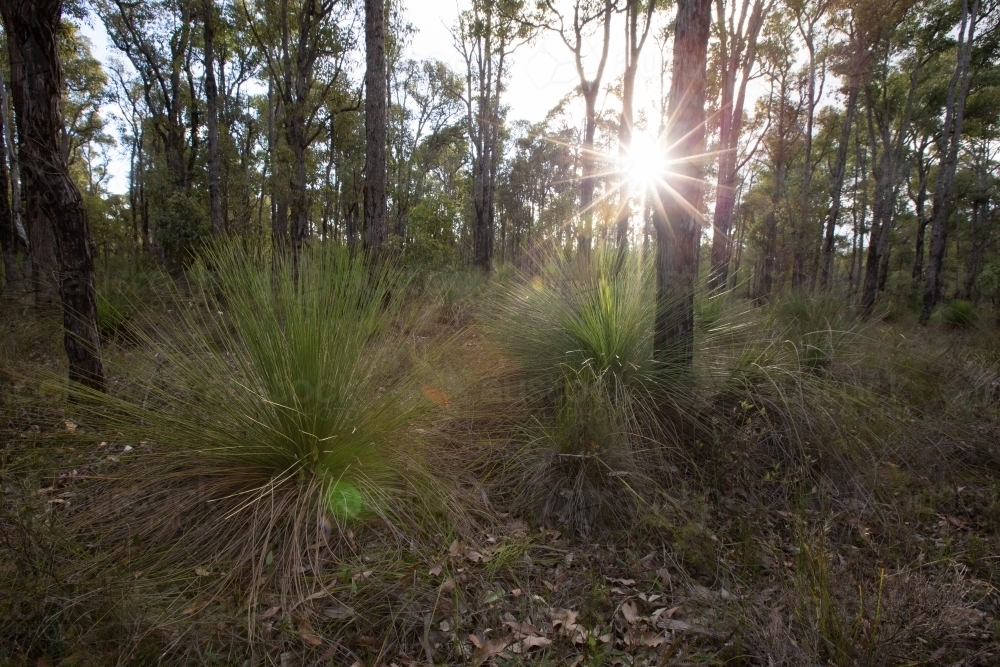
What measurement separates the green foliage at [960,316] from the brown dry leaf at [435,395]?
10.5m

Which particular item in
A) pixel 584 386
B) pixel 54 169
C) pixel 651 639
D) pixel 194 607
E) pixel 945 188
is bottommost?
pixel 651 639

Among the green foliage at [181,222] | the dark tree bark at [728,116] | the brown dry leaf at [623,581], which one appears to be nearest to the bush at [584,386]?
the brown dry leaf at [623,581]

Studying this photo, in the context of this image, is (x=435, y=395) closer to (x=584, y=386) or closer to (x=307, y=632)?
(x=584, y=386)

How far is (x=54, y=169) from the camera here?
296 cm

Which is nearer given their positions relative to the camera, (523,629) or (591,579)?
(523,629)

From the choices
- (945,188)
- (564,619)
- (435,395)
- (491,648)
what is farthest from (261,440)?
(945,188)

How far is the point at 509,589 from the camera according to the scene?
216 centimetres

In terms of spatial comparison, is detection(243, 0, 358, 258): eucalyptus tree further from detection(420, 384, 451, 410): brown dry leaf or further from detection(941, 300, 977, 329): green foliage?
detection(941, 300, 977, 329): green foliage

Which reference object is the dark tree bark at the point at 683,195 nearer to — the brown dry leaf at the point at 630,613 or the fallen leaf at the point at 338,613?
the brown dry leaf at the point at 630,613

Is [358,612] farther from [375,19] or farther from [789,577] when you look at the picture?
[375,19]

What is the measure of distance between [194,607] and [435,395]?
57.9 inches

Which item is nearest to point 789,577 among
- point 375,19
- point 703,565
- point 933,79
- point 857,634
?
point 703,565

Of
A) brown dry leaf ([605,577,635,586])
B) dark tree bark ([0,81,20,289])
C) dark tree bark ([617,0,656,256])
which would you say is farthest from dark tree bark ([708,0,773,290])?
dark tree bark ([0,81,20,289])

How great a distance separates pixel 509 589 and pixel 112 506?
1.84 metres
